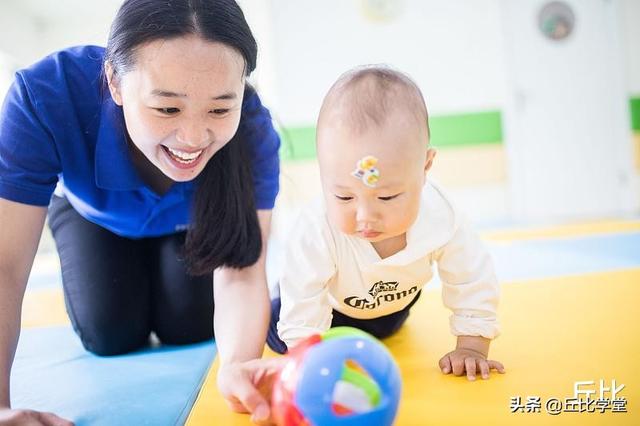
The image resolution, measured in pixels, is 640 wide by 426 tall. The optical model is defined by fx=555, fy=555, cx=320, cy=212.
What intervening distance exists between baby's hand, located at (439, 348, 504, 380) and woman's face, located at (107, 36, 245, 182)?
23.6 inches

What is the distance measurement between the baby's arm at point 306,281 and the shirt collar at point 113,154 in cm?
40

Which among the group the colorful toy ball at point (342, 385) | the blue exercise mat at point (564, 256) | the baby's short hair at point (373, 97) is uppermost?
the baby's short hair at point (373, 97)

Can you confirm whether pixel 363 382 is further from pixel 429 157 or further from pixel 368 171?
pixel 429 157

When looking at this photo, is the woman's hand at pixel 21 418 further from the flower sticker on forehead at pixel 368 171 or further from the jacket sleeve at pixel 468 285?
the jacket sleeve at pixel 468 285

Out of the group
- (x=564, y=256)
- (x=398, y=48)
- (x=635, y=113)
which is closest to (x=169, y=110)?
(x=564, y=256)

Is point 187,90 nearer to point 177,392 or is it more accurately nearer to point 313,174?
point 177,392

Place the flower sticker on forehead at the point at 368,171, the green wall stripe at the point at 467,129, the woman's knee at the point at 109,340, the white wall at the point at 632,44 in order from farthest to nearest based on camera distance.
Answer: the green wall stripe at the point at 467,129 → the white wall at the point at 632,44 → the woman's knee at the point at 109,340 → the flower sticker on forehead at the point at 368,171

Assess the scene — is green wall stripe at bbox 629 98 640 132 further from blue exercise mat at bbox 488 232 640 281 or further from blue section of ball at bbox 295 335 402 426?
blue section of ball at bbox 295 335 402 426

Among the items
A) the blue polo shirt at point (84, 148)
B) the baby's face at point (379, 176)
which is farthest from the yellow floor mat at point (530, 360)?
the blue polo shirt at point (84, 148)

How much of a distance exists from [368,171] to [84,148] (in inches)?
25.5

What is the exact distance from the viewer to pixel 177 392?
3.67 feet

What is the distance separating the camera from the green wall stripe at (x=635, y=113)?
17.1 ft

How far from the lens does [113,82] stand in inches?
41.5

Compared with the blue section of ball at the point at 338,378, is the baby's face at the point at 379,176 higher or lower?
higher
